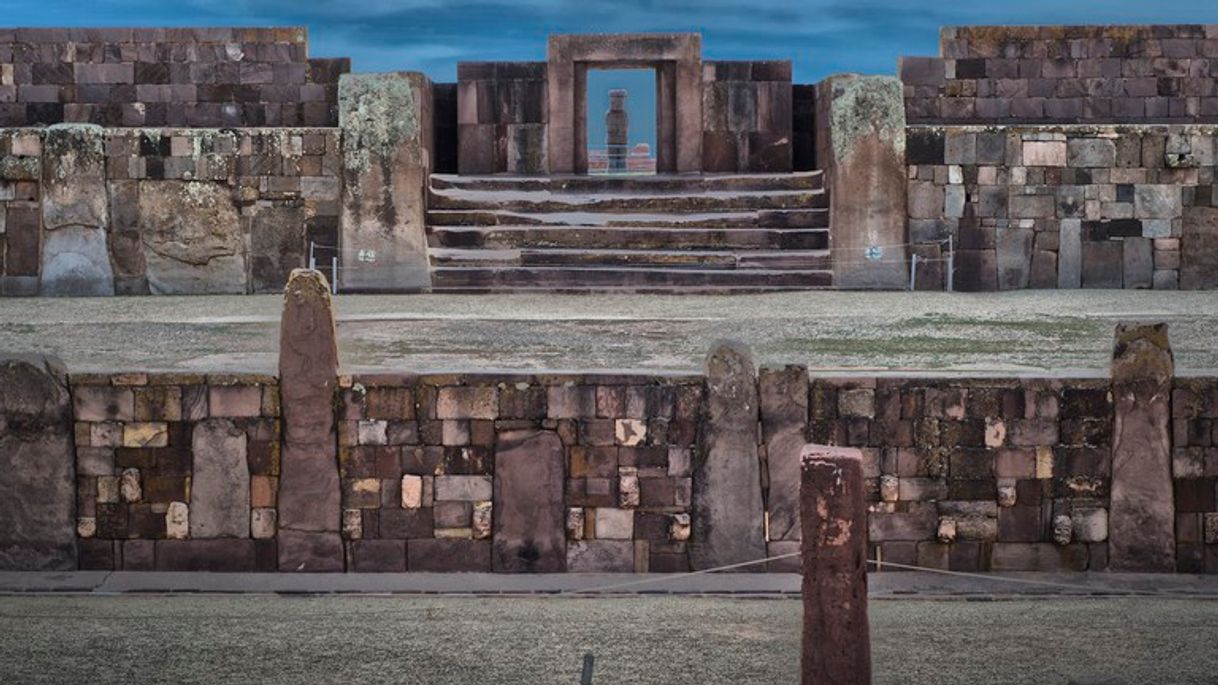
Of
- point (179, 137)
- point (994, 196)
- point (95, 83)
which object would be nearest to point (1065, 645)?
point (994, 196)

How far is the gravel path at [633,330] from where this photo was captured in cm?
1248

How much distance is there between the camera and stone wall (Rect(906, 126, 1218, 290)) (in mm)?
18219

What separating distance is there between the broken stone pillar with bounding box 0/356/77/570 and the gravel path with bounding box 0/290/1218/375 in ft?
1.17

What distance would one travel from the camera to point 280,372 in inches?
433

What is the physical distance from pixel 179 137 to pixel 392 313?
3.52 metres

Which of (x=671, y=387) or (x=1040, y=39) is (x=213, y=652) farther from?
(x=1040, y=39)

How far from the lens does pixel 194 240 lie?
1802 cm

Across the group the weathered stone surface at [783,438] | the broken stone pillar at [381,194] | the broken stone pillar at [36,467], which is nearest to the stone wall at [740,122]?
the broken stone pillar at [381,194]

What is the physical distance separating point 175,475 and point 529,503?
2.03 m

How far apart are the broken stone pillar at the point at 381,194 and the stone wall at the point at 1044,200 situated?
4.63 meters

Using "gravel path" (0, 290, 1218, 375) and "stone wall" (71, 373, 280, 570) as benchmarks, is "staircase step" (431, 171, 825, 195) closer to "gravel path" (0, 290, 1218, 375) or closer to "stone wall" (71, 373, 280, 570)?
"gravel path" (0, 290, 1218, 375)

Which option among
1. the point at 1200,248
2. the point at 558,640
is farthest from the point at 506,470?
the point at 1200,248

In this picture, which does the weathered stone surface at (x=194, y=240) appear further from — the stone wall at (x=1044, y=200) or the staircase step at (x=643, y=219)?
the stone wall at (x=1044, y=200)

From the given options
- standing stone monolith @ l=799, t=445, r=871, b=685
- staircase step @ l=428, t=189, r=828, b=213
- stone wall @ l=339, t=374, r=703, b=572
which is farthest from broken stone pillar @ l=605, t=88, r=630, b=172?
standing stone monolith @ l=799, t=445, r=871, b=685
